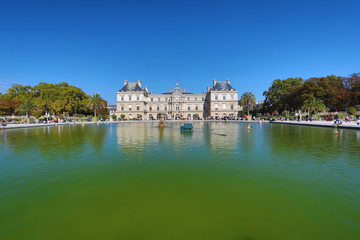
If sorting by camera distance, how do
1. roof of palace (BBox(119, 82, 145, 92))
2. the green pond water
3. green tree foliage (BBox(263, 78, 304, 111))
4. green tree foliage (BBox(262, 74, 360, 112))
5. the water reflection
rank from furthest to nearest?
1. roof of palace (BBox(119, 82, 145, 92))
2. green tree foliage (BBox(263, 78, 304, 111))
3. green tree foliage (BBox(262, 74, 360, 112))
4. the water reflection
5. the green pond water

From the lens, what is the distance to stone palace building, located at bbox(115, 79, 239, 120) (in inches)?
2847

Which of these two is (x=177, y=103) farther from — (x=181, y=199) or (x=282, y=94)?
(x=181, y=199)

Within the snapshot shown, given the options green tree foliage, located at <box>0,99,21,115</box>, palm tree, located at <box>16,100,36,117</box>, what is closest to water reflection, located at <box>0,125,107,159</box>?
palm tree, located at <box>16,100,36,117</box>

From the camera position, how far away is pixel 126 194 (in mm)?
5008

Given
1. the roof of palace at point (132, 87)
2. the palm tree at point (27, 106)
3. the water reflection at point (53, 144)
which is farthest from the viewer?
the roof of palace at point (132, 87)

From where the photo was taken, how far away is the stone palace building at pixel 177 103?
237ft

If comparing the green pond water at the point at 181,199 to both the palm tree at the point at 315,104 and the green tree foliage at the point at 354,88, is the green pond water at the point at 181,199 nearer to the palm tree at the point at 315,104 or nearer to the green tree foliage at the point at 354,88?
the palm tree at the point at 315,104

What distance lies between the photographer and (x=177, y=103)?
7800 cm

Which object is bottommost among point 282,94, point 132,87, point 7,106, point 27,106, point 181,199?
point 181,199

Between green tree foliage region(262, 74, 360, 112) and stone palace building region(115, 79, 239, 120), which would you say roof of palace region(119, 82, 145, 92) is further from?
green tree foliage region(262, 74, 360, 112)

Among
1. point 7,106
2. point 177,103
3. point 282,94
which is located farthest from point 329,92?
point 7,106

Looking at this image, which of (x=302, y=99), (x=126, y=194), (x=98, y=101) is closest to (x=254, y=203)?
(x=126, y=194)

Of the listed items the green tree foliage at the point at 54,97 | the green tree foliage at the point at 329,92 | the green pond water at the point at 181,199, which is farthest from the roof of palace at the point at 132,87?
the green pond water at the point at 181,199

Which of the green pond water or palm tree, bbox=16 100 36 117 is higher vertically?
palm tree, bbox=16 100 36 117
